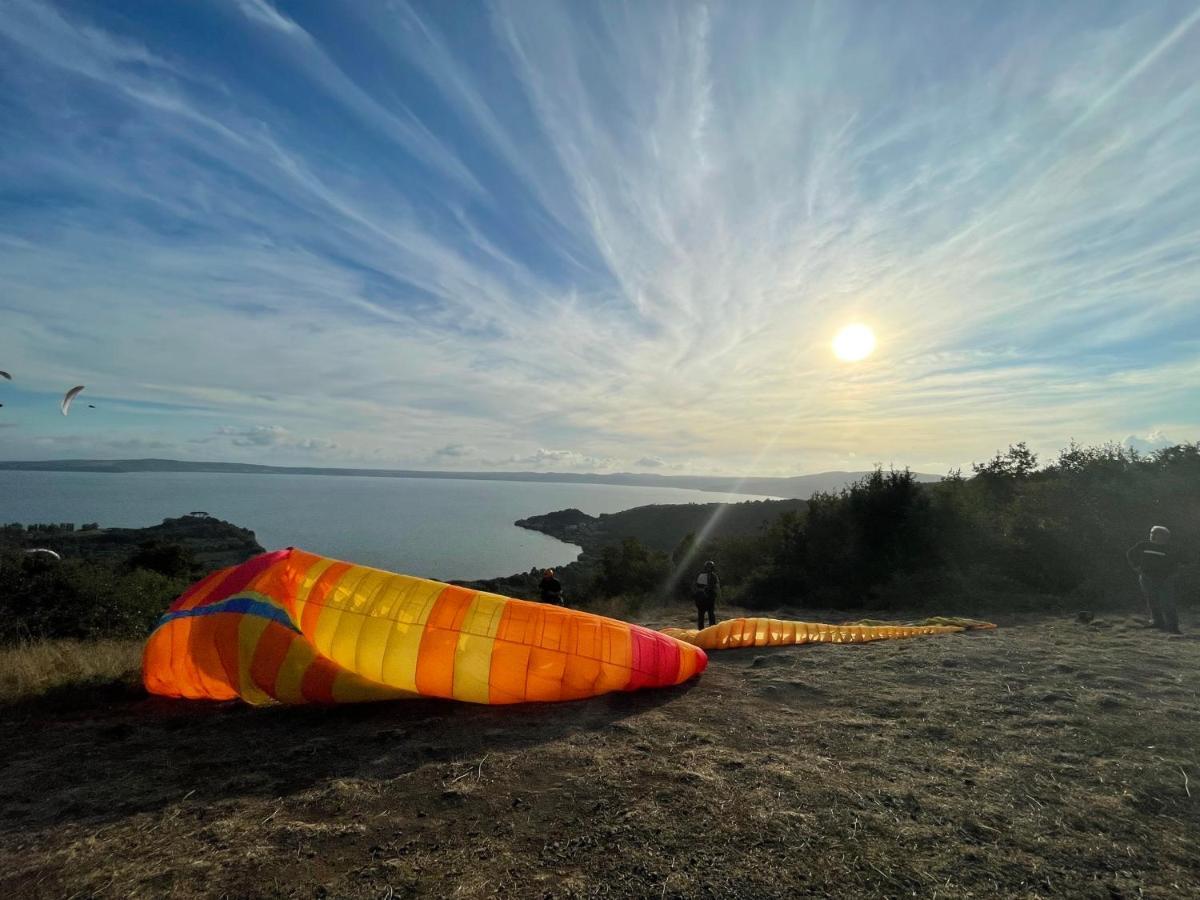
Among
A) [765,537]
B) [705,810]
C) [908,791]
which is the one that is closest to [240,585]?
[705,810]

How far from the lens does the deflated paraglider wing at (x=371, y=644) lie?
593 centimetres

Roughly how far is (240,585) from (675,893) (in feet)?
17.9

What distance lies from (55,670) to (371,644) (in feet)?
14.6

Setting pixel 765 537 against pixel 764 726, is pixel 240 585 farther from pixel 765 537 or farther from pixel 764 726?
pixel 765 537

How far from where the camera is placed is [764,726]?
5430mm

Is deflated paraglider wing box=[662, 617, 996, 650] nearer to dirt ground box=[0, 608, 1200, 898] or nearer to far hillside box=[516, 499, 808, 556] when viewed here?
dirt ground box=[0, 608, 1200, 898]

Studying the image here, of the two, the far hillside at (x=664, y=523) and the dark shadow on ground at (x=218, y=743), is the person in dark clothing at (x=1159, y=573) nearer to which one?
the dark shadow on ground at (x=218, y=743)

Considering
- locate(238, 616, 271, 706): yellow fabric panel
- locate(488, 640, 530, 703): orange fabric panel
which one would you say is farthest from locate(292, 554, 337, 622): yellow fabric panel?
locate(488, 640, 530, 703): orange fabric panel

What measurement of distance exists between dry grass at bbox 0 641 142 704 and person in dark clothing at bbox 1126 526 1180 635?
15.0 metres

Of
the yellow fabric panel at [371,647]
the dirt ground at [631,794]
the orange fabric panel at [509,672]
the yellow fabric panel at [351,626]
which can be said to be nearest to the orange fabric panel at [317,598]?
the yellow fabric panel at [351,626]

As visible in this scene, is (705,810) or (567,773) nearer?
(705,810)

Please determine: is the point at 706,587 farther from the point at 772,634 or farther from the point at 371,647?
the point at 371,647

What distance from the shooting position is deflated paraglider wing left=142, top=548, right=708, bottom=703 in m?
5.93

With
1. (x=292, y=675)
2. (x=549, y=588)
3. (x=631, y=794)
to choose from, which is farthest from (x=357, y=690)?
(x=549, y=588)
